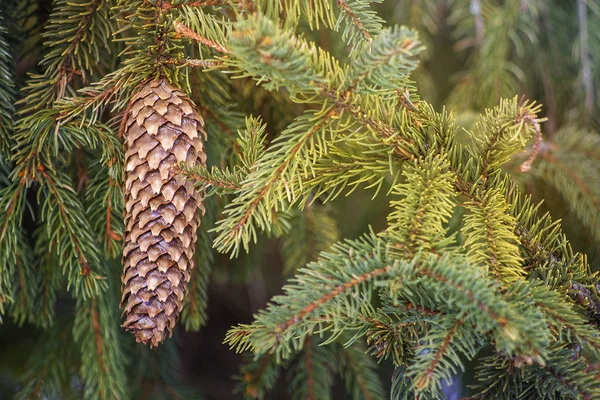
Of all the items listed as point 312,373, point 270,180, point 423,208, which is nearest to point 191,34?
point 270,180

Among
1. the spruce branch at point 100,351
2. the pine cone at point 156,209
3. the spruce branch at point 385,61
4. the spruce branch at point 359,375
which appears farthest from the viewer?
the spruce branch at point 359,375

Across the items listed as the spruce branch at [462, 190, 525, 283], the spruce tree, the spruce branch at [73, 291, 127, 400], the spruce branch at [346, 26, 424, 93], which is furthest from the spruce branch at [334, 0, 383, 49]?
the spruce branch at [73, 291, 127, 400]

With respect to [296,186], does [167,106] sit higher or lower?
higher

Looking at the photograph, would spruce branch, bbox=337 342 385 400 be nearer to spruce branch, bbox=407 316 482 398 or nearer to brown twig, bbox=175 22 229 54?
spruce branch, bbox=407 316 482 398

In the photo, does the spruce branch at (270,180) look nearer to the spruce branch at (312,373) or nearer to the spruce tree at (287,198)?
the spruce tree at (287,198)

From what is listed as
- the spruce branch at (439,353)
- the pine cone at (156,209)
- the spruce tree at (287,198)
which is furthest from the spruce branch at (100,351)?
the spruce branch at (439,353)

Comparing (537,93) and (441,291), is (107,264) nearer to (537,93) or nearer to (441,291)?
(441,291)

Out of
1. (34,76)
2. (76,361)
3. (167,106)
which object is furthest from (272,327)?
(76,361)

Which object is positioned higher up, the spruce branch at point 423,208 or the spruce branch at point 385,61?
the spruce branch at point 385,61
